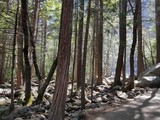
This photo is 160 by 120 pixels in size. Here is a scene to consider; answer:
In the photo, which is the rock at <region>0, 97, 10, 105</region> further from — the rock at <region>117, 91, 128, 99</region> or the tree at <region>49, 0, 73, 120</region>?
the tree at <region>49, 0, 73, 120</region>

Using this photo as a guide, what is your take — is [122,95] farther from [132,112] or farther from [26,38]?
[26,38]

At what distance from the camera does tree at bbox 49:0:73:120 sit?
7.99m

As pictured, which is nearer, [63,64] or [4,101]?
[63,64]

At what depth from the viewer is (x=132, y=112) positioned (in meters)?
10.3

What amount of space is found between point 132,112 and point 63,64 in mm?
3841

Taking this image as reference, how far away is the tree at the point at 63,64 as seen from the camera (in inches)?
314

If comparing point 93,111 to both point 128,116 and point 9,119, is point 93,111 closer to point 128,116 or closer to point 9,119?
point 128,116

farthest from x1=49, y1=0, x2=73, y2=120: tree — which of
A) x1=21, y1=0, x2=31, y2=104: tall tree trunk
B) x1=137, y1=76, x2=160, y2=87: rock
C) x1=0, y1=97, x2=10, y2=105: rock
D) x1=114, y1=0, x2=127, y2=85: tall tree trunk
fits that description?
x1=137, y1=76, x2=160, y2=87: rock

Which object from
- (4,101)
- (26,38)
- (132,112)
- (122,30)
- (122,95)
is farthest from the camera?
(122,30)

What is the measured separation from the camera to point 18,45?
19469mm

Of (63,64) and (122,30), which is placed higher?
(122,30)

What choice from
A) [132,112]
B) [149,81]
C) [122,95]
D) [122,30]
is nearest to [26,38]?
[132,112]

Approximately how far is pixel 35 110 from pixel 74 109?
1655 mm

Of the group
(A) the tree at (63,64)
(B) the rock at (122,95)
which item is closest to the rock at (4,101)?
(B) the rock at (122,95)
